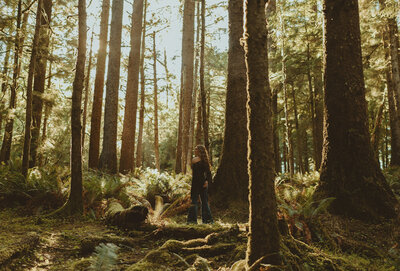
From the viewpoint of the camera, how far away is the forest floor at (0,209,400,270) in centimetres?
343

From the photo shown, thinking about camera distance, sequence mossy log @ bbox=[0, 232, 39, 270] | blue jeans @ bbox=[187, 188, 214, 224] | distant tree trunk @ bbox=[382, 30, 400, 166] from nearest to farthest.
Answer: mossy log @ bbox=[0, 232, 39, 270], blue jeans @ bbox=[187, 188, 214, 224], distant tree trunk @ bbox=[382, 30, 400, 166]

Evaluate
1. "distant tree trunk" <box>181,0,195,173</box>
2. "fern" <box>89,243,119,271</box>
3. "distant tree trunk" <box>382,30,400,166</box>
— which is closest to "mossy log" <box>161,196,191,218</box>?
"fern" <box>89,243,119,271</box>

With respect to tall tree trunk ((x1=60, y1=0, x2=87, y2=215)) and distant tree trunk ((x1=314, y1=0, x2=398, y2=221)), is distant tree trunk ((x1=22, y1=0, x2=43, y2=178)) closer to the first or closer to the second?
tall tree trunk ((x1=60, y1=0, x2=87, y2=215))

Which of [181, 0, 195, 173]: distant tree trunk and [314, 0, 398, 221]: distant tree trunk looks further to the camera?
[181, 0, 195, 173]: distant tree trunk

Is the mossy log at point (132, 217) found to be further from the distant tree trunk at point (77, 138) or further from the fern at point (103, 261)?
the fern at point (103, 261)

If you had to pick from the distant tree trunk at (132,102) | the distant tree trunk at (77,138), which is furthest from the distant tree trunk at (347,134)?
the distant tree trunk at (132,102)

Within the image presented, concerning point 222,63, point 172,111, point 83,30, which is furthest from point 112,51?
point 172,111

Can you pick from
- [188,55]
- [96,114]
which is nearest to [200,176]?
[96,114]

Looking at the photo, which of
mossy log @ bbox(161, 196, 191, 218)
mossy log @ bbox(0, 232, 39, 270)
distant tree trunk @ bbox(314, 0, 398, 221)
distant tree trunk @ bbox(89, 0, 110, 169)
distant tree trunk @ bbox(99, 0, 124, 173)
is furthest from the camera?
distant tree trunk @ bbox(89, 0, 110, 169)

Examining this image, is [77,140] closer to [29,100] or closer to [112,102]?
[29,100]

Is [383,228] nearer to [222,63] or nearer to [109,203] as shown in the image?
[109,203]

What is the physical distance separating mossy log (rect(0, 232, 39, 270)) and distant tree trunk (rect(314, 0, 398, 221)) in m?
5.31

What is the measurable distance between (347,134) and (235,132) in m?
2.98

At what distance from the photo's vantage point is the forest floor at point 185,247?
3.43 metres
